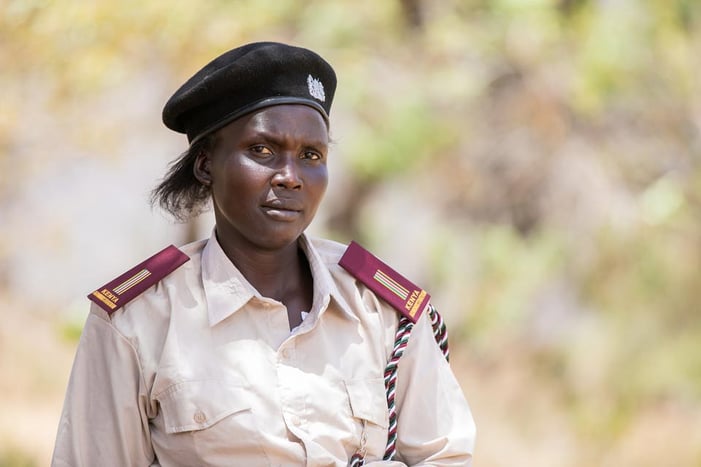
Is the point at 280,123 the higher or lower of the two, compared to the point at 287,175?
higher

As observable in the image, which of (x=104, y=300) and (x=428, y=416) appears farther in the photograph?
(x=428, y=416)

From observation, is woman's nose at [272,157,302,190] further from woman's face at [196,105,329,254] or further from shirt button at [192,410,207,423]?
shirt button at [192,410,207,423]

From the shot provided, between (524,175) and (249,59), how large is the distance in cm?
740

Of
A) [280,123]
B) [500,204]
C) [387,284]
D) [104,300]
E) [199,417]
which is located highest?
[500,204]

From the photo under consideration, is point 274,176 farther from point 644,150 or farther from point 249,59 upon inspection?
point 644,150

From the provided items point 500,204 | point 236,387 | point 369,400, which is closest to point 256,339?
point 236,387

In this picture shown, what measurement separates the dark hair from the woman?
48 millimetres

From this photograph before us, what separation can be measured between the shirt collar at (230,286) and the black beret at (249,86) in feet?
0.93

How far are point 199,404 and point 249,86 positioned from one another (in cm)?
71

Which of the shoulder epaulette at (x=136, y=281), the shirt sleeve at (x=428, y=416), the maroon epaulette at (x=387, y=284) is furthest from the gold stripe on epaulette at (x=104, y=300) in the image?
the shirt sleeve at (x=428, y=416)

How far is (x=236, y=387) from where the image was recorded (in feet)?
7.52

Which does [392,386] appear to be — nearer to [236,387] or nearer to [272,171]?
[236,387]

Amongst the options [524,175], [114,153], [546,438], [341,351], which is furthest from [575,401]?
[341,351]

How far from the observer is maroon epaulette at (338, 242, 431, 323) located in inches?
98.5
